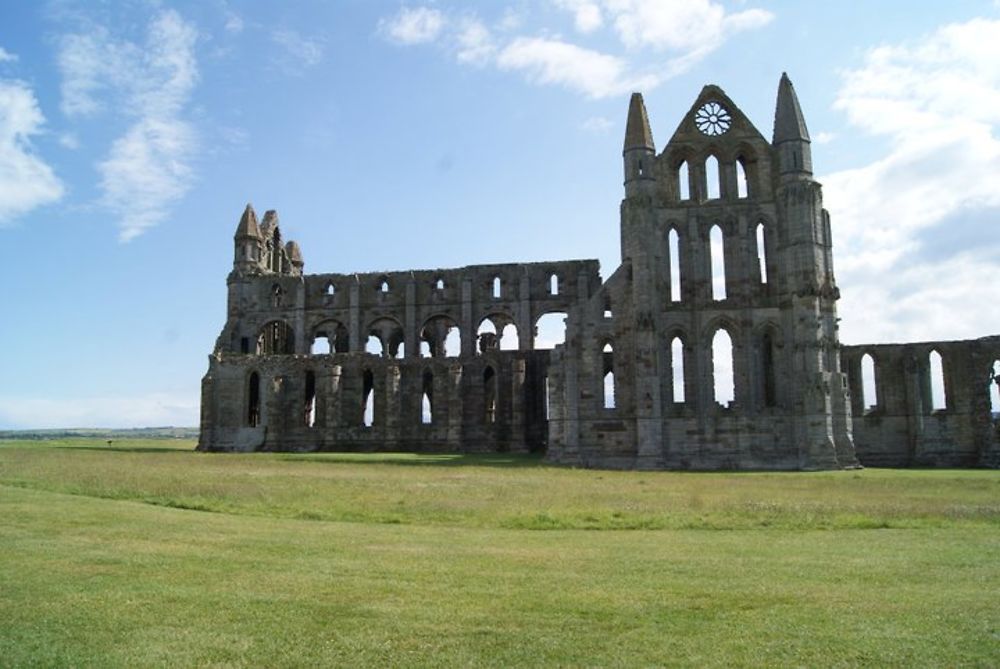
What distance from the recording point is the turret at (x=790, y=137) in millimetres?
40000

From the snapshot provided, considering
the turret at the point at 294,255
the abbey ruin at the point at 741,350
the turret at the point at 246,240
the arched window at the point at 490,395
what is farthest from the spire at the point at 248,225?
the abbey ruin at the point at 741,350

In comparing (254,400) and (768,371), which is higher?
(768,371)

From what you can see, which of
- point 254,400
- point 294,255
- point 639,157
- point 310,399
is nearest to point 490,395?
point 310,399

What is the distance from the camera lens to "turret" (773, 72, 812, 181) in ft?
131

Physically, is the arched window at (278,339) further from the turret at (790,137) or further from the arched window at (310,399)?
the turret at (790,137)

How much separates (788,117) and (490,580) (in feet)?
119

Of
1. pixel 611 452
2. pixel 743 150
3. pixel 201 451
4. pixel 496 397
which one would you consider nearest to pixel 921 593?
pixel 611 452

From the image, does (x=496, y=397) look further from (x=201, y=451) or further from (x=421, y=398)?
(x=201, y=451)

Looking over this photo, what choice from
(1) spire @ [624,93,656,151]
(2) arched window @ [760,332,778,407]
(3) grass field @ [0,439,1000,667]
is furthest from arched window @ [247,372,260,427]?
(3) grass field @ [0,439,1000,667]

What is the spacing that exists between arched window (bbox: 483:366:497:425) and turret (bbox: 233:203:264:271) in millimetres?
21834

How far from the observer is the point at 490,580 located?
10484 millimetres

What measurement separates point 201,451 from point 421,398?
47.5 feet

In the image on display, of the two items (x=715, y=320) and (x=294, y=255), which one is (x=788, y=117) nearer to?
(x=715, y=320)

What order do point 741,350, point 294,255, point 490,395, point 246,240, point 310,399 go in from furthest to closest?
1. point 294,255
2. point 246,240
3. point 310,399
4. point 490,395
5. point 741,350
